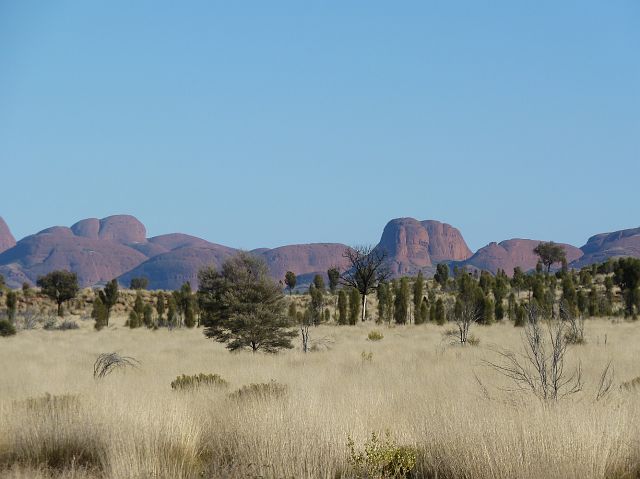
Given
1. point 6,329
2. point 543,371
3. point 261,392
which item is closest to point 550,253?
point 6,329

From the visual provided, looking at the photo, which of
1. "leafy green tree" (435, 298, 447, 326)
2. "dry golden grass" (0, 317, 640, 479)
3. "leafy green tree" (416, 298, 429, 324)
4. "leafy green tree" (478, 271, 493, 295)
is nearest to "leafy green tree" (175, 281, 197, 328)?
"leafy green tree" (416, 298, 429, 324)

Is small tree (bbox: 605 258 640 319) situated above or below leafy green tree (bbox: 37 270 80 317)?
below

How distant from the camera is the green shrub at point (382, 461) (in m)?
7.54

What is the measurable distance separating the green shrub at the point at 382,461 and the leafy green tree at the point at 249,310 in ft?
64.7

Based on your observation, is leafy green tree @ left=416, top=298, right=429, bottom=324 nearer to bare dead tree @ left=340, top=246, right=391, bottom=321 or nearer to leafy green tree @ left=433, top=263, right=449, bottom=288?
bare dead tree @ left=340, top=246, right=391, bottom=321

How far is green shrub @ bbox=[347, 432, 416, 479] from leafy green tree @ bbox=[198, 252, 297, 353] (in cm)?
1971

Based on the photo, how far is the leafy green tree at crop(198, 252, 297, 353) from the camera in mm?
27953

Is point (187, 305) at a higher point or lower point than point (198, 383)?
higher

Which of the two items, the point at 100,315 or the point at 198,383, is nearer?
the point at 198,383

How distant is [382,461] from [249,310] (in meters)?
20.9

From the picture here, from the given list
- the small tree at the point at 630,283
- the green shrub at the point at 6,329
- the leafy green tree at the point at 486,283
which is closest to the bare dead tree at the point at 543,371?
the green shrub at the point at 6,329

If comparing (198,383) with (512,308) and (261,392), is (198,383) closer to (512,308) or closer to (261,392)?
(261,392)

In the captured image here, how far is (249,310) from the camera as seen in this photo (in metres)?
28.3

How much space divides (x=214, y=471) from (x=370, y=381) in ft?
30.8
